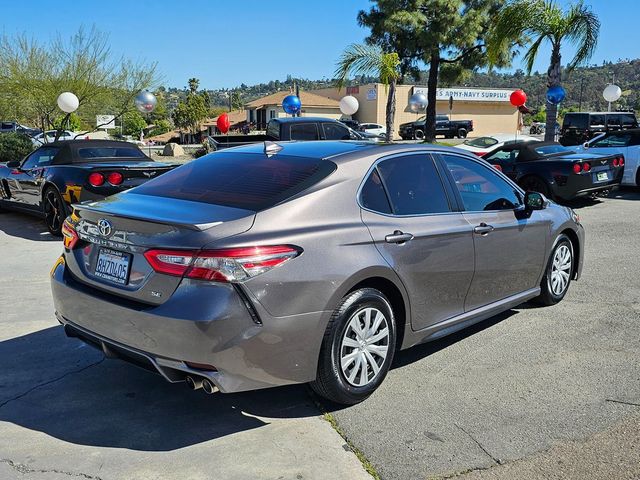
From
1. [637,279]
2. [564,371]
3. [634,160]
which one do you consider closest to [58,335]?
[564,371]

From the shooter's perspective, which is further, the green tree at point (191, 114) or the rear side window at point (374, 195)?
→ the green tree at point (191, 114)

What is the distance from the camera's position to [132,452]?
317cm

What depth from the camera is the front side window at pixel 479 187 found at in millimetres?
4574

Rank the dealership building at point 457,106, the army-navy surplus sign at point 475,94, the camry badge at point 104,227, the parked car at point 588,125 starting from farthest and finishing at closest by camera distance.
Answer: the army-navy surplus sign at point 475,94
the dealership building at point 457,106
the parked car at point 588,125
the camry badge at point 104,227

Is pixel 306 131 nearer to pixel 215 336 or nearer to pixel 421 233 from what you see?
pixel 421 233

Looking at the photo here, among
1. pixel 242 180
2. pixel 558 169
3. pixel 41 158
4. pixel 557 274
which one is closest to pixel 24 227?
pixel 41 158

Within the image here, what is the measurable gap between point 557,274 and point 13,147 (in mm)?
22771

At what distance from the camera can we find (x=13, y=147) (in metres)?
23.0

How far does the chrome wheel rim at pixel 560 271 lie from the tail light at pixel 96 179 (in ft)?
20.2

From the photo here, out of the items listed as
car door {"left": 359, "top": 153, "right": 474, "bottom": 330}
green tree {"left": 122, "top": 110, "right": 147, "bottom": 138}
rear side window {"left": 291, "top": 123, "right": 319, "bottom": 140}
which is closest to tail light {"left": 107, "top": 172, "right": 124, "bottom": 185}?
car door {"left": 359, "top": 153, "right": 474, "bottom": 330}

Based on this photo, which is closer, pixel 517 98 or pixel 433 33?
pixel 517 98

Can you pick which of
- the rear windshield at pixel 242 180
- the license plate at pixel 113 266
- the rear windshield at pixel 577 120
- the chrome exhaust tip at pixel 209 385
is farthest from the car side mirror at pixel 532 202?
the rear windshield at pixel 577 120

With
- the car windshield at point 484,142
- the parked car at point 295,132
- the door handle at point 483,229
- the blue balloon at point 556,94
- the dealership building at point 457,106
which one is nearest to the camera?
the door handle at point 483,229

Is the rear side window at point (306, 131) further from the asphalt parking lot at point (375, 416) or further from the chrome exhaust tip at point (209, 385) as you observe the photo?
the chrome exhaust tip at point (209, 385)
